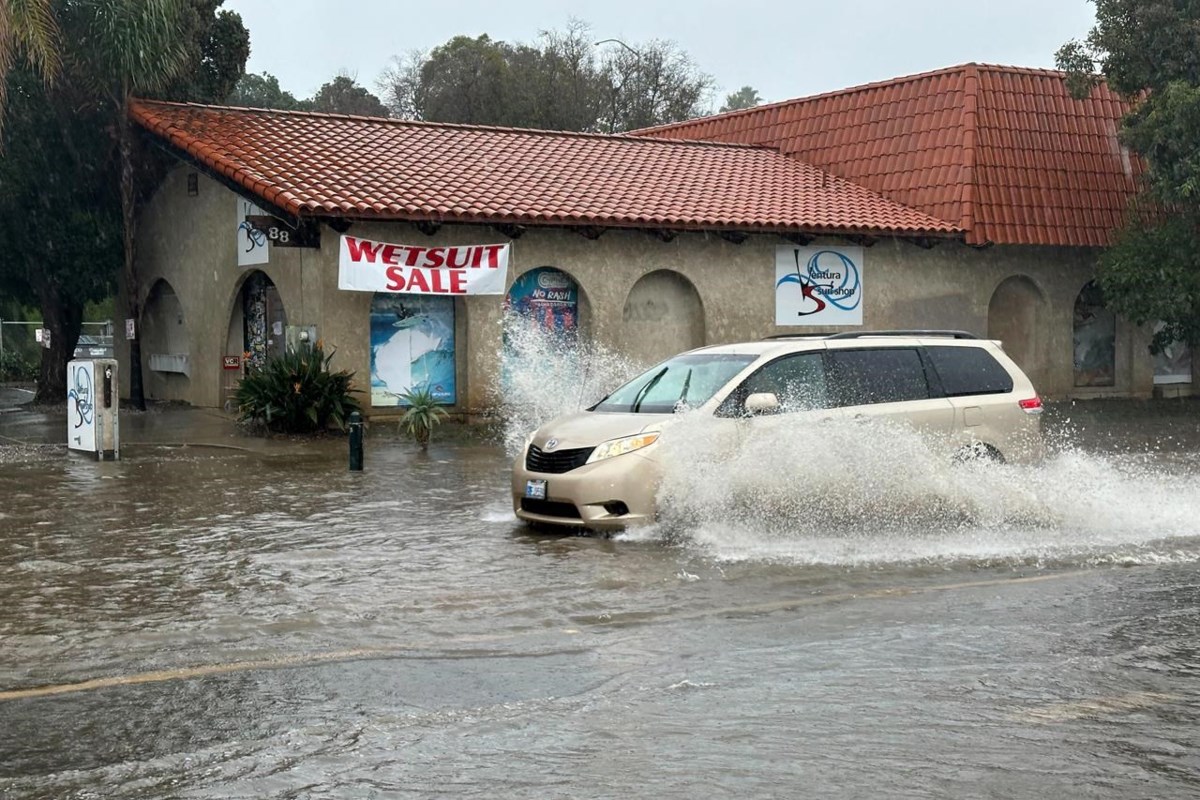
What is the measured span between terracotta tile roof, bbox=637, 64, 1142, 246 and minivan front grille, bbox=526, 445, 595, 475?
1624cm

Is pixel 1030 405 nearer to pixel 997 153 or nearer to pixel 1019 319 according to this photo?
pixel 997 153

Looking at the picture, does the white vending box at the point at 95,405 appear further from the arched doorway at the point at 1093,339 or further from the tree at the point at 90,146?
the arched doorway at the point at 1093,339

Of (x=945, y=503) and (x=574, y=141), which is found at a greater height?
(x=574, y=141)

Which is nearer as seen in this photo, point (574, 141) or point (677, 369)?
point (677, 369)

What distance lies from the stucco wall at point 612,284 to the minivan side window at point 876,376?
11.2 m

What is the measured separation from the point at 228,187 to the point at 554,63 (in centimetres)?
3719

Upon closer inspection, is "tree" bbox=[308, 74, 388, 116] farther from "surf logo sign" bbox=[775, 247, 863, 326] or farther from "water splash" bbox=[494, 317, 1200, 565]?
"water splash" bbox=[494, 317, 1200, 565]

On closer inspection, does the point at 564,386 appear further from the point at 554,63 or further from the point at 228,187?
the point at 554,63

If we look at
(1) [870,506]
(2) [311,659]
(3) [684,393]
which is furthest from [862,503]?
(2) [311,659]

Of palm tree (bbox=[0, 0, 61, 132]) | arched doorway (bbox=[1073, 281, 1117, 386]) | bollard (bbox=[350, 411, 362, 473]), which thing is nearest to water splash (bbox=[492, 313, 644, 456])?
bollard (bbox=[350, 411, 362, 473])

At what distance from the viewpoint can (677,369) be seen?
12.9 meters

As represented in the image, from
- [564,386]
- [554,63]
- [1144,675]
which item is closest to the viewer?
[1144,675]

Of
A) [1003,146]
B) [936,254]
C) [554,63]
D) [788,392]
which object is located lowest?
[788,392]

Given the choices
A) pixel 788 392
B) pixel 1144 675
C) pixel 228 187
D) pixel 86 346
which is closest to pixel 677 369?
pixel 788 392
